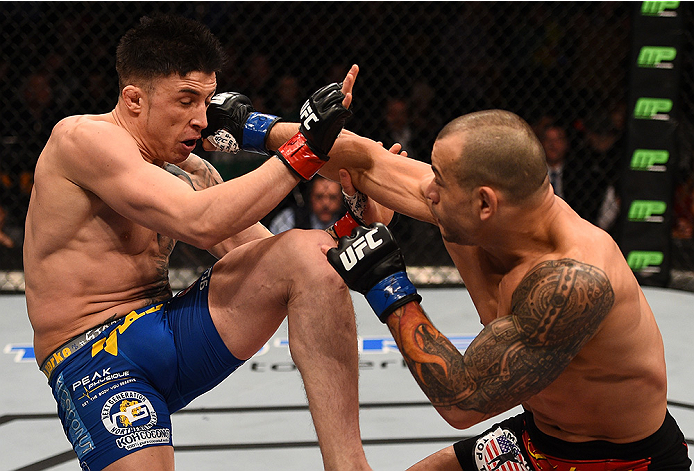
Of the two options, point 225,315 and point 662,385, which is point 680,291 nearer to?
point 662,385

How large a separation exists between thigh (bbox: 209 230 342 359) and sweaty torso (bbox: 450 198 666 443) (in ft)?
1.35

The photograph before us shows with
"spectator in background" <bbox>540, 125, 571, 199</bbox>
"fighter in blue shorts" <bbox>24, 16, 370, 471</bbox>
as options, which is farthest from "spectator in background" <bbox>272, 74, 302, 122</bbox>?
"fighter in blue shorts" <bbox>24, 16, 370, 471</bbox>

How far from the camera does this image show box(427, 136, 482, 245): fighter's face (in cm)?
150

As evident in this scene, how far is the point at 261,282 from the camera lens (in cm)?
171

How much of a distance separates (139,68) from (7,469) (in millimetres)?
1373

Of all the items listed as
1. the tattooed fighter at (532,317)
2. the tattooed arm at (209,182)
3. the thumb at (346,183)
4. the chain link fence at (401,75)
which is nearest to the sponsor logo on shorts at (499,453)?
the tattooed fighter at (532,317)

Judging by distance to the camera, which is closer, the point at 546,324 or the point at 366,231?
the point at 546,324

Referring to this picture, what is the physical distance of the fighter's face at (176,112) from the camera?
5.90ft

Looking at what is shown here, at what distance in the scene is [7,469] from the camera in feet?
7.87

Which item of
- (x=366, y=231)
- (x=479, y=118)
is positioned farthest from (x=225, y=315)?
(x=479, y=118)

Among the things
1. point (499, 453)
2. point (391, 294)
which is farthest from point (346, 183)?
point (499, 453)

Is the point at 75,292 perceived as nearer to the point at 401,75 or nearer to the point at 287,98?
the point at 287,98

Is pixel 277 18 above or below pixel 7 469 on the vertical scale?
above

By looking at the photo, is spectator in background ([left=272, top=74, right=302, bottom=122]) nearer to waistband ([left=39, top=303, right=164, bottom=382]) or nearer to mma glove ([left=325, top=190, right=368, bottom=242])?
mma glove ([left=325, top=190, right=368, bottom=242])
